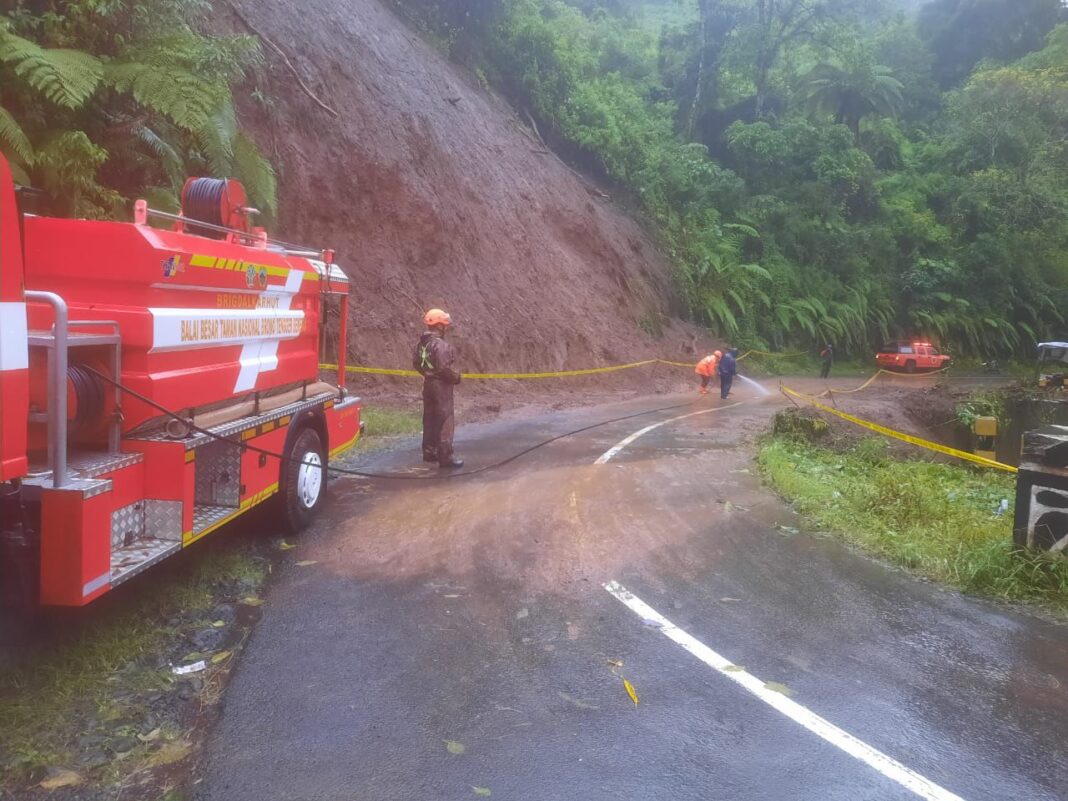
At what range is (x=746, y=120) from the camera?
131 ft

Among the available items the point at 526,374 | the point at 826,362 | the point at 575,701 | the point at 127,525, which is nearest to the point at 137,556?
the point at 127,525

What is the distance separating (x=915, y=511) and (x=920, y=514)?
0.06 meters

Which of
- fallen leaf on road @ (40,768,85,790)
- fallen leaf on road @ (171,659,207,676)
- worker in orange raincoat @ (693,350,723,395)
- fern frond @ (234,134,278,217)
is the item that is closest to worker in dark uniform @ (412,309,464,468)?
fern frond @ (234,134,278,217)

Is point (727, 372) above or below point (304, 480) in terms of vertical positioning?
above

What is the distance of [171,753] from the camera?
12.6ft

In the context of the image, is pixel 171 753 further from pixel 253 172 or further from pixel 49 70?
pixel 253 172

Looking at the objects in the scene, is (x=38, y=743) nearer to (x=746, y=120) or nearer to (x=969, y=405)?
(x=969, y=405)

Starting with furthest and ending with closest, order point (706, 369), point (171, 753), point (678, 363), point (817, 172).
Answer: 1. point (817, 172)
2. point (678, 363)
3. point (706, 369)
4. point (171, 753)

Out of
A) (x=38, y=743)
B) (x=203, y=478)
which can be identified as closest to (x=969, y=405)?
(x=203, y=478)

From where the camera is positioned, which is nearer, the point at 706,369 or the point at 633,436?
the point at 633,436

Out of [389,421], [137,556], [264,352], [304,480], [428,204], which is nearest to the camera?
[137,556]

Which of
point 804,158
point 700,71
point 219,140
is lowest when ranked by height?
point 219,140

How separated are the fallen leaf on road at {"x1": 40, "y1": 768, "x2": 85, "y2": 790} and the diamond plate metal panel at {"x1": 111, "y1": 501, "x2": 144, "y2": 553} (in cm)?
138

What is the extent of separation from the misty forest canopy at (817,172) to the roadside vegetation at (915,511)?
1857cm
